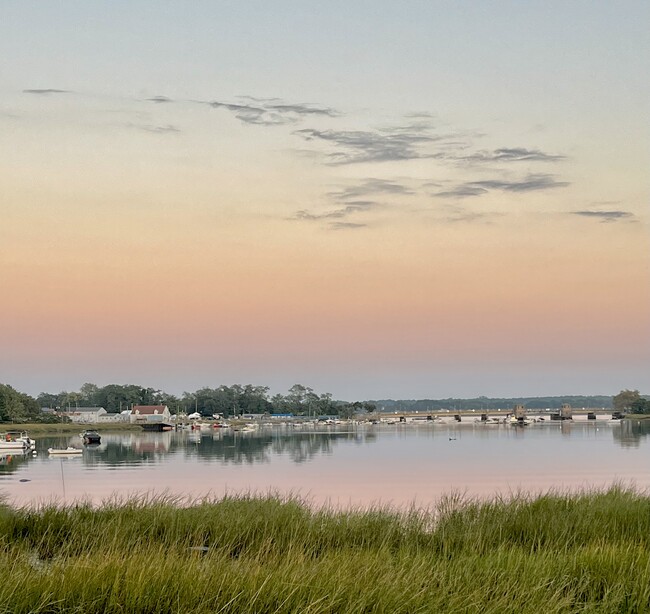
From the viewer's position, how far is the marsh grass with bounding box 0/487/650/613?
7555mm

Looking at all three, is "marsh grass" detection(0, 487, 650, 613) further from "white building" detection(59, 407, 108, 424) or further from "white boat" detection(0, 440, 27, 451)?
"white building" detection(59, 407, 108, 424)

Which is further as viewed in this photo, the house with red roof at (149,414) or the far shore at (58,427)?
the house with red roof at (149,414)

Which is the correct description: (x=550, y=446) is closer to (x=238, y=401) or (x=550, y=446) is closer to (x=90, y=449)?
(x=90, y=449)

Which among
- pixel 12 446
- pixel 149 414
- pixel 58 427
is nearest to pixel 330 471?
pixel 12 446

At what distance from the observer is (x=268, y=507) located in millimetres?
13906

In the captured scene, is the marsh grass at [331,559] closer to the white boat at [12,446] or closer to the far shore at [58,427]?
the white boat at [12,446]

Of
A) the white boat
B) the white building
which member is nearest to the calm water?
the white boat

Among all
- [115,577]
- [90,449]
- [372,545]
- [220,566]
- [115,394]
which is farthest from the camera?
[115,394]

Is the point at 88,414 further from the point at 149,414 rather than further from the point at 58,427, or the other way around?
the point at 58,427

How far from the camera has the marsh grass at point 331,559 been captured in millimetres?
7555

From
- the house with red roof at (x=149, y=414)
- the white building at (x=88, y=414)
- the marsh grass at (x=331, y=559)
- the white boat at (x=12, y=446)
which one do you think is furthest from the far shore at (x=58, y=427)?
the marsh grass at (x=331, y=559)

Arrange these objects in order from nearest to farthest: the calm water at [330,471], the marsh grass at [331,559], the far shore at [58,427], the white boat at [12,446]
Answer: the marsh grass at [331,559], the calm water at [330,471], the white boat at [12,446], the far shore at [58,427]

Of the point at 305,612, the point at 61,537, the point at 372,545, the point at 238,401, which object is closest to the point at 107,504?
the point at 61,537

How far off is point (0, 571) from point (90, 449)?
7729cm
